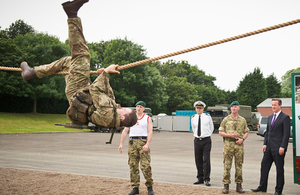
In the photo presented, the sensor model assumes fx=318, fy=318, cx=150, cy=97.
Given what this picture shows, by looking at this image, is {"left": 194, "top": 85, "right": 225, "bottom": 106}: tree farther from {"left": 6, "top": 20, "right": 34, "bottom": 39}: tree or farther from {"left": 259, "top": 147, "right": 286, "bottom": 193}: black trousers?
{"left": 259, "top": 147, "right": 286, "bottom": 193}: black trousers

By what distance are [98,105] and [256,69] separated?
7593 cm

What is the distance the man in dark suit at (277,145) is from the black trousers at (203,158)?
1374 mm

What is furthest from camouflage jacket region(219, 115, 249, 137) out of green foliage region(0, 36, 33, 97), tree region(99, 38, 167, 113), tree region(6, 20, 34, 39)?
tree region(6, 20, 34, 39)

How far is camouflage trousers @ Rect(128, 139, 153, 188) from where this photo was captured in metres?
7.10

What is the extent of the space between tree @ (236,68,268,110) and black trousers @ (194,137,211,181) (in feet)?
220

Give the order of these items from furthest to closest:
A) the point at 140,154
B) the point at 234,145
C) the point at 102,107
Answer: the point at 234,145
the point at 140,154
the point at 102,107

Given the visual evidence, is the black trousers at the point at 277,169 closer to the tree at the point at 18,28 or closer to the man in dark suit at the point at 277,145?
the man in dark suit at the point at 277,145

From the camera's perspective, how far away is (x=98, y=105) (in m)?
4.20

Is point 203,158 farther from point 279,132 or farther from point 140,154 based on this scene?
point 140,154

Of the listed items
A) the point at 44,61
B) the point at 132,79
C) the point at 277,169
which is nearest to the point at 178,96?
the point at 132,79

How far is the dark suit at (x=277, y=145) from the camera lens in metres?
7.27

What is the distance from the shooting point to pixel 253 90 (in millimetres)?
73188

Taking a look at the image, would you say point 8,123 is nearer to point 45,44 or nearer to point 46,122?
point 46,122

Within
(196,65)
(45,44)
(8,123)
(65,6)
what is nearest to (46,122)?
(8,123)
